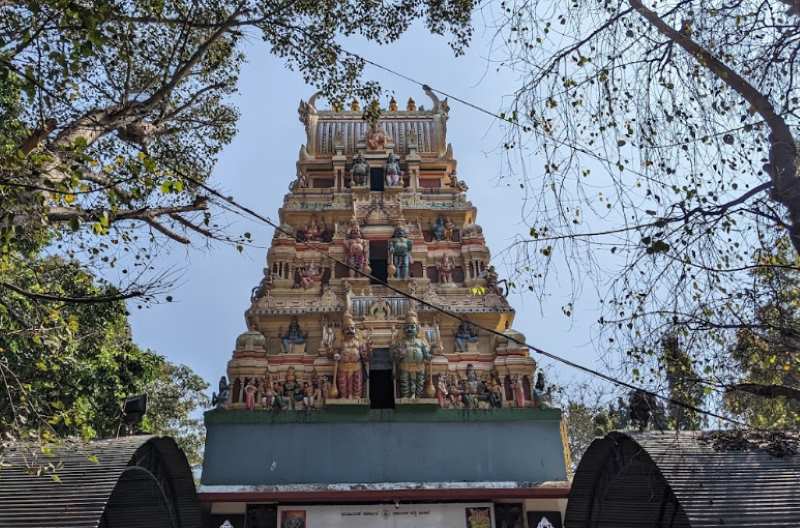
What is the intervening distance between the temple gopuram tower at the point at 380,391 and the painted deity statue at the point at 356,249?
42 millimetres

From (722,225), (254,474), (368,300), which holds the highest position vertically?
(368,300)

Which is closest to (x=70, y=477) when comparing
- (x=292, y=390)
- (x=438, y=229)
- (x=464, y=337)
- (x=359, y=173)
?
(x=292, y=390)

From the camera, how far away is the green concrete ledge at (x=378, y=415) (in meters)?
13.3

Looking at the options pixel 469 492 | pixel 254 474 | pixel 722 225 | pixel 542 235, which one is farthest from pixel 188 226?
pixel 469 492

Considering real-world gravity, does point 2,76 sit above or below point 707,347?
above

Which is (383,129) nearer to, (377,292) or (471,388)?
(377,292)

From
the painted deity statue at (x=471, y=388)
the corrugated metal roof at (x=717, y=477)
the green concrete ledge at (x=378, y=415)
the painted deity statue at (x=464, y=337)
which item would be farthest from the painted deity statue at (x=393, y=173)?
the corrugated metal roof at (x=717, y=477)

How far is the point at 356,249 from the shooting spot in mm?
16359

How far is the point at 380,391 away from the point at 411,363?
1827mm

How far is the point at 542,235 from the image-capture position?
5.59 meters

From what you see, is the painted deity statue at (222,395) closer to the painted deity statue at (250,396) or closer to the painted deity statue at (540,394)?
the painted deity statue at (250,396)

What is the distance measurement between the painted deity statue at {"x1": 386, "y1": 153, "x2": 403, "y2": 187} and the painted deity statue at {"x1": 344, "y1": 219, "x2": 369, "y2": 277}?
6.87 ft

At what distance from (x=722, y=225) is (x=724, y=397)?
7.62 feet

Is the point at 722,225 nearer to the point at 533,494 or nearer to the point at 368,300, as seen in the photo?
the point at 533,494
